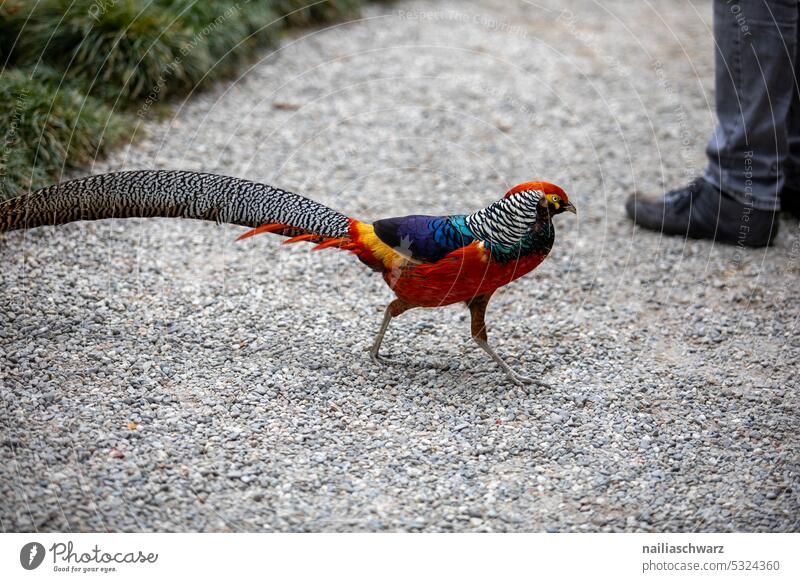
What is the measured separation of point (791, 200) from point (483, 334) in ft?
10.3

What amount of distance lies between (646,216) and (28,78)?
4.52 meters

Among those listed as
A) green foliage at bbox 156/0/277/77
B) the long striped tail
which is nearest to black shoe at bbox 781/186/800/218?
the long striped tail

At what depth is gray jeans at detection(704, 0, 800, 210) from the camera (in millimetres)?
5098

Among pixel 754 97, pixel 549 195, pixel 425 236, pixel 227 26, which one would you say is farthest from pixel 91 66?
pixel 754 97

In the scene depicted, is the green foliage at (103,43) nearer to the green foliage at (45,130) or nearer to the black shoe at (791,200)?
the green foliage at (45,130)

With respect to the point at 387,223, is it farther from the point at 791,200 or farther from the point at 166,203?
the point at 791,200

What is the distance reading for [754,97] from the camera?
5281 millimetres

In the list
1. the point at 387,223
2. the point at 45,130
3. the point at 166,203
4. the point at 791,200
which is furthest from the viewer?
the point at 791,200

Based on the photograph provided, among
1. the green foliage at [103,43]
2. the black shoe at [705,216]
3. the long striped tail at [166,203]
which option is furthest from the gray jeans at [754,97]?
the green foliage at [103,43]
